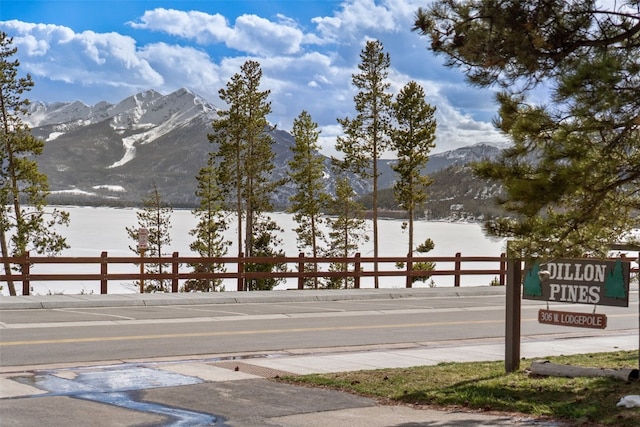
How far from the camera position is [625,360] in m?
12.8

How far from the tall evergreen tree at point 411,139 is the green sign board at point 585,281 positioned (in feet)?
156

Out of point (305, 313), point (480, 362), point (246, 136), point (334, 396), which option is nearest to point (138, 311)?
point (305, 313)

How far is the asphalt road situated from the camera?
44.0ft

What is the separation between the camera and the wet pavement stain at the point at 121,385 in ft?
27.0

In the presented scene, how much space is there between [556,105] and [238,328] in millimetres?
9535

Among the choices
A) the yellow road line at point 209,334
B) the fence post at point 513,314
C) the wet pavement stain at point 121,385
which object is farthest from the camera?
the yellow road line at point 209,334

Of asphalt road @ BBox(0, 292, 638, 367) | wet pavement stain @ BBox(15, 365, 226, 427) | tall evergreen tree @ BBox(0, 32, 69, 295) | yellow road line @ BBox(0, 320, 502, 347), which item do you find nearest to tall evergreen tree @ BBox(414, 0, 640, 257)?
wet pavement stain @ BBox(15, 365, 226, 427)

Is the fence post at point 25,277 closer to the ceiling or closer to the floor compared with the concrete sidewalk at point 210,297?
closer to the ceiling

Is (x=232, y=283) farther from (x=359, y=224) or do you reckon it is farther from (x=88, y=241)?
(x=88, y=241)

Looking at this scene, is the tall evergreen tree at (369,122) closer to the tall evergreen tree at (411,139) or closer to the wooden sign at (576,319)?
the tall evergreen tree at (411,139)

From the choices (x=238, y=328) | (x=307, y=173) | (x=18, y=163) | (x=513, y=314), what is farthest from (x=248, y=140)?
(x=513, y=314)

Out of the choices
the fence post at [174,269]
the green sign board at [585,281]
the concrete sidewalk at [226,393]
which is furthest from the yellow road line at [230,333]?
the fence post at [174,269]

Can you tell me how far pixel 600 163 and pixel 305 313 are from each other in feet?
41.2

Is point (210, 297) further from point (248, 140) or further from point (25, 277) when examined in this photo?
point (248, 140)
